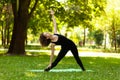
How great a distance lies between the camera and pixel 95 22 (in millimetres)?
70938

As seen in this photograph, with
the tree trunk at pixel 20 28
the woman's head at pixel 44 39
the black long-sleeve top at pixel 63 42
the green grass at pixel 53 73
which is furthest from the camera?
the tree trunk at pixel 20 28

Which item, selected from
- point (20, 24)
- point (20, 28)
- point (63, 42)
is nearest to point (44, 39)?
point (63, 42)

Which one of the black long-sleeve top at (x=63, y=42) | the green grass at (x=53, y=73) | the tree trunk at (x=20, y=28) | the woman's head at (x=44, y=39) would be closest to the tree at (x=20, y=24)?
the tree trunk at (x=20, y=28)

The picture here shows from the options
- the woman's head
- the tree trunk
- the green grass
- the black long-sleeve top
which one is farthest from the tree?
the woman's head

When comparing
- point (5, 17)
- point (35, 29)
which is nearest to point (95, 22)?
point (35, 29)

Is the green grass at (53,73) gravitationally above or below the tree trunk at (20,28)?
above

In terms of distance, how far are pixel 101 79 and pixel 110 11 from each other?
54869 millimetres

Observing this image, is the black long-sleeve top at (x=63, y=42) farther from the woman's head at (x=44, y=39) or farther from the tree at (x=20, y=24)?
the tree at (x=20, y=24)

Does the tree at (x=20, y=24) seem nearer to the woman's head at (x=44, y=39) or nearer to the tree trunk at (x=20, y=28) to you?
the tree trunk at (x=20, y=28)

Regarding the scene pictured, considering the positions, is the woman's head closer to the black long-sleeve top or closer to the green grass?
the black long-sleeve top

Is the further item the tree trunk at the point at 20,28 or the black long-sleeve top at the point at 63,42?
the tree trunk at the point at 20,28

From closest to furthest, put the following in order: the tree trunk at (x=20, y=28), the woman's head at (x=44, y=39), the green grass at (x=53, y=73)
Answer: the green grass at (x=53, y=73) → the woman's head at (x=44, y=39) → the tree trunk at (x=20, y=28)

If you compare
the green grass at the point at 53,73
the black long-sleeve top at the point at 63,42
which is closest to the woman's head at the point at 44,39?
the black long-sleeve top at the point at 63,42

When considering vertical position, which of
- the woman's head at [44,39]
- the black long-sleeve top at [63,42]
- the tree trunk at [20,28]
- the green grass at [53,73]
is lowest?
the tree trunk at [20,28]
